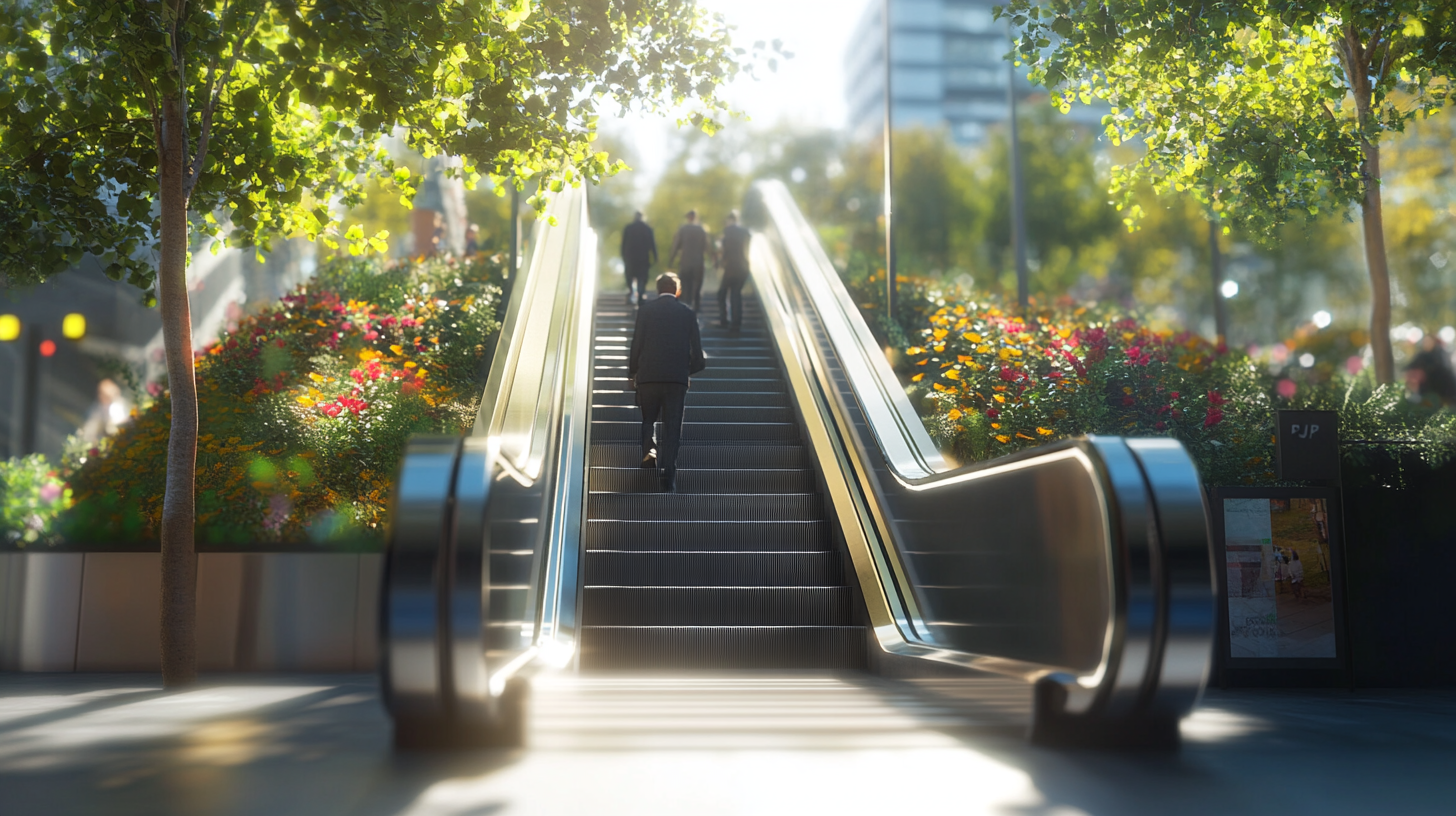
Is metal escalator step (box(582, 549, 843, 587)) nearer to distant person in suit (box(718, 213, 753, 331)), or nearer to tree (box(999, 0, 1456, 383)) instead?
tree (box(999, 0, 1456, 383))

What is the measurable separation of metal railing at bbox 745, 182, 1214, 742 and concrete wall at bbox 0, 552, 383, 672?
3.42m

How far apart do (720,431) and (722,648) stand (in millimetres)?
2908

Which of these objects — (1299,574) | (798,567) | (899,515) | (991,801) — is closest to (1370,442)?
(1299,574)

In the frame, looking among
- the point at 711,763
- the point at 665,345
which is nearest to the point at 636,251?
the point at 665,345

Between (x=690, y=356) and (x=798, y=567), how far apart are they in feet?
6.17

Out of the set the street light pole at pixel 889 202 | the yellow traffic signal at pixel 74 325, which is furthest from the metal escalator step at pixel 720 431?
the yellow traffic signal at pixel 74 325

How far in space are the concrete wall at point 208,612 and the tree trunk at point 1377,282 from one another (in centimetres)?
851

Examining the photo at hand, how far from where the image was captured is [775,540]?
25.2 feet

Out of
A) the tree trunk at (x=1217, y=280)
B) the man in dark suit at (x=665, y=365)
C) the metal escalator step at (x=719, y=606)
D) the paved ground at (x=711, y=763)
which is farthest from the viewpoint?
the tree trunk at (x=1217, y=280)

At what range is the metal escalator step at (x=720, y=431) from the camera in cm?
913

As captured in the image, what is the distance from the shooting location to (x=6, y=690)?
5828mm

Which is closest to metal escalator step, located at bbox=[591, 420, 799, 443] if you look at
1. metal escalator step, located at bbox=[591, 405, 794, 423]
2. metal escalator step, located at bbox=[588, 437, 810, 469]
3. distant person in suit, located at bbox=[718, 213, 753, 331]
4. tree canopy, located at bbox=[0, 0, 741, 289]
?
metal escalator step, located at bbox=[591, 405, 794, 423]

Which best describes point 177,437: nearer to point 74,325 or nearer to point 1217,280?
point 74,325

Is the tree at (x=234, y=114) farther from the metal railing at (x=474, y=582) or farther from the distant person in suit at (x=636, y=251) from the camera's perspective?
the distant person in suit at (x=636, y=251)
